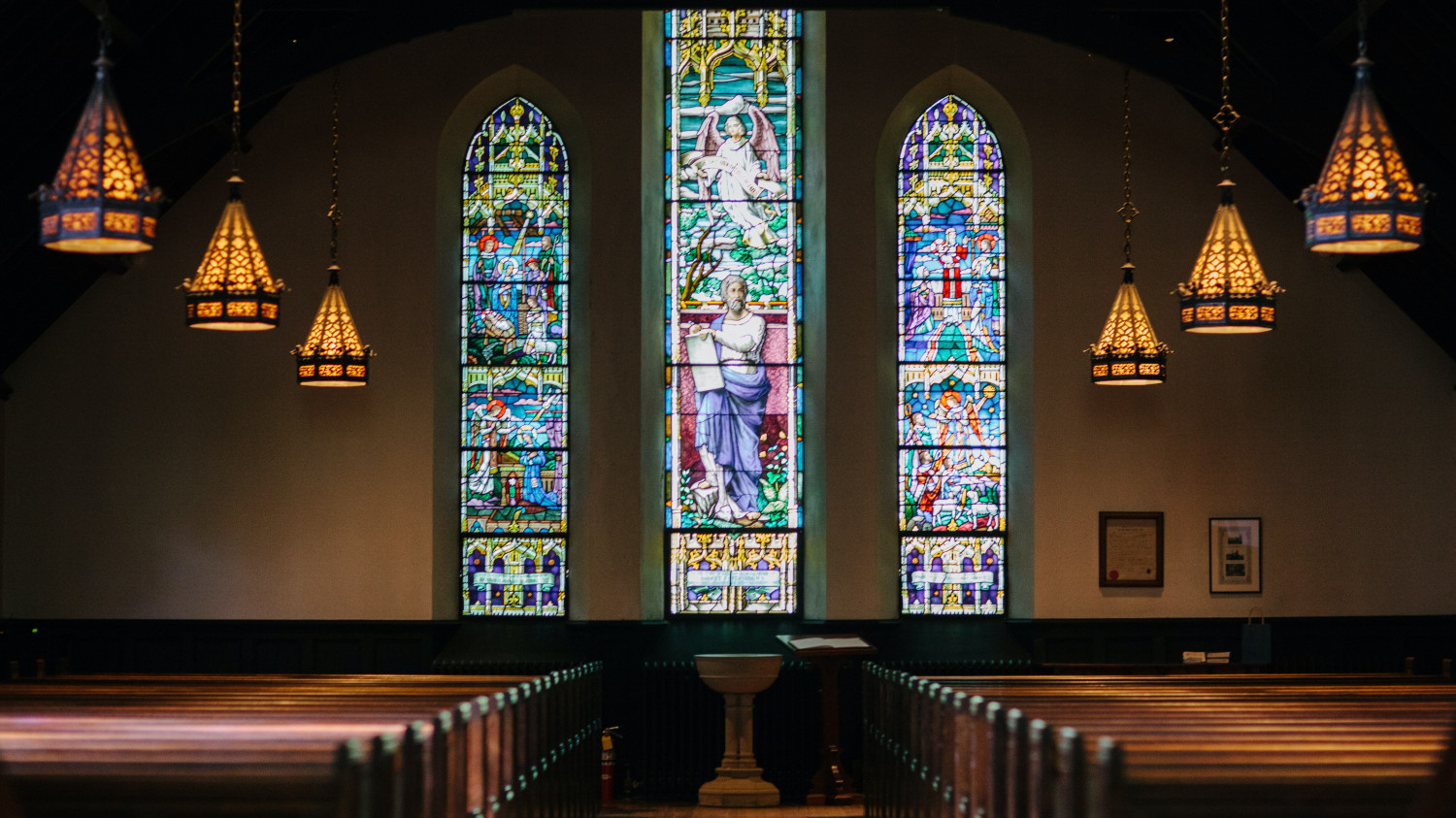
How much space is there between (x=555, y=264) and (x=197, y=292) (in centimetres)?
476

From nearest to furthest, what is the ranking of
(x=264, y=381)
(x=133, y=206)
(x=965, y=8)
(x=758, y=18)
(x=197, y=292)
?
(x=133, y=206), (x=197, y=292), (x=965, y=8), (x=264, y=381), (x=758, y=18)

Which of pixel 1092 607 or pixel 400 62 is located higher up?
pixel 400 62

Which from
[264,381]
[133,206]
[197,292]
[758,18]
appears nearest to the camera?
[133,206]

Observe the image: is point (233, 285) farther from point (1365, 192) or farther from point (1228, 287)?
point (1365, 192)

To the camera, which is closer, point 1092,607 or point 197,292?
point 197,292

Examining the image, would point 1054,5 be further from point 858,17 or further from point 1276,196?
point 1276,196

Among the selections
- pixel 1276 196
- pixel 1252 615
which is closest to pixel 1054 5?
pixel 1276 196

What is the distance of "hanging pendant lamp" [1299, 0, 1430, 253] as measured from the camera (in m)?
5.29

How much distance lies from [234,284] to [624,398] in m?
4.55

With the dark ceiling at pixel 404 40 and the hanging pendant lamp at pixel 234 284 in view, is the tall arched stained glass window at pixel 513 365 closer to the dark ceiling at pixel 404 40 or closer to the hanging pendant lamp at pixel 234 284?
the dark ceiling at pixel 404 40

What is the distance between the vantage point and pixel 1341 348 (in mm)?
10945

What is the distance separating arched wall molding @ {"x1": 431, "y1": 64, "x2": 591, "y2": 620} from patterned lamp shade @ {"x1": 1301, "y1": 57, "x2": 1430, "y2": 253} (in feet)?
20.7

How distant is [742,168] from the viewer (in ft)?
37.5

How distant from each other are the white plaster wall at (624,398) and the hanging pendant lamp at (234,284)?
412cm
